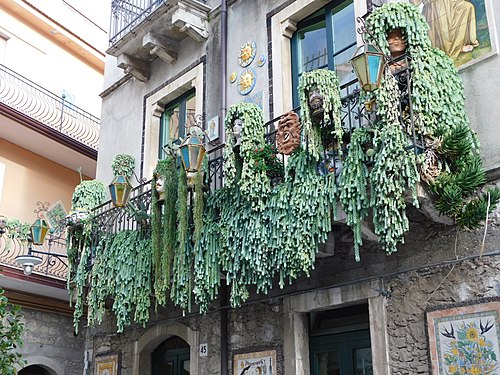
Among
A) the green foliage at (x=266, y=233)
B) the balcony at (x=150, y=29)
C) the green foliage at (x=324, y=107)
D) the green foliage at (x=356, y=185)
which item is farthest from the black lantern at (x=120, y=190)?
the green foliage at (x=356, y=185)

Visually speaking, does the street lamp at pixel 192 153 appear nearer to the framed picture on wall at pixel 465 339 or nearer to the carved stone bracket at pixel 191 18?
the carved stone bracket at pixel 191 18

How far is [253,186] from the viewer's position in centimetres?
793

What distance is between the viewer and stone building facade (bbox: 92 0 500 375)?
7.20 metres

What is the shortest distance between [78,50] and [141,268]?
417 inches

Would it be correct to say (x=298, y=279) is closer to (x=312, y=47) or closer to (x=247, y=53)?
(x=312, y=47)

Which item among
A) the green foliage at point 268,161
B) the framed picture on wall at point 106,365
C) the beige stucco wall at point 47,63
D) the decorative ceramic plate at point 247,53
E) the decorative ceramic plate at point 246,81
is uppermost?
the beige stucco wall at point 47,63

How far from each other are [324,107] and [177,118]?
16.4 feet

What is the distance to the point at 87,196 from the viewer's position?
11.7 metres

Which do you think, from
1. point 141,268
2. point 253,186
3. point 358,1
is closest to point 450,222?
point 253,186

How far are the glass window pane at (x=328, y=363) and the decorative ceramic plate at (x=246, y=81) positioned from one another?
386 cm

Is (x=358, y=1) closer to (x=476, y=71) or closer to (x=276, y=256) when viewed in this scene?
(x=476, y=71)

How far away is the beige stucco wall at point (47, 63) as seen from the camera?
16281 mm

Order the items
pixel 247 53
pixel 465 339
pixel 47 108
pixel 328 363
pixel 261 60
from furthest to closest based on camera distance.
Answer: pixel 47 108 → pixel 247 53 → pixel 261 60 → pixel 328 363 → pixel 465 339

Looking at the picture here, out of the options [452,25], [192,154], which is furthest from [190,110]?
[452,25]
